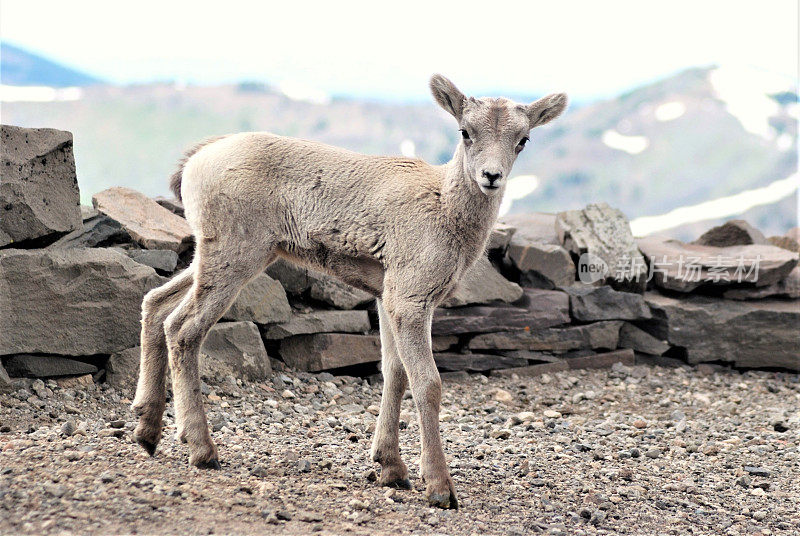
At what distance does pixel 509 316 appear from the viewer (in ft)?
35.0

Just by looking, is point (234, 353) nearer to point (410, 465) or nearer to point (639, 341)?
point (410, 465)

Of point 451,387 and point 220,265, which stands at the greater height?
point 220,265

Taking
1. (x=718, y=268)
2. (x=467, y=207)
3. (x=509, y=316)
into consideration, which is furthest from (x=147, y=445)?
(x=718, y=268)

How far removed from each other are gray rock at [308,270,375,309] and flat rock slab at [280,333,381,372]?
1.34 ft

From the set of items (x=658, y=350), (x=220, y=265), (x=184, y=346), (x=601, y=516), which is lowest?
(x=658, y=350)

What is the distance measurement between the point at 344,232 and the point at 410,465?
2014mm

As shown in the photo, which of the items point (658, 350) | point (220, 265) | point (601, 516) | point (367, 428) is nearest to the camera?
point (601, 516)

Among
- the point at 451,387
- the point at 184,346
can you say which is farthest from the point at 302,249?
the point at 451,387

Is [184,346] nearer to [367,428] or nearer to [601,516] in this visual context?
[367,428]

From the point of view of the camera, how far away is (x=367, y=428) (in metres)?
7.47

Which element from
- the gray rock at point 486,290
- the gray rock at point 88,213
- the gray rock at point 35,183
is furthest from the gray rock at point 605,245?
the gray rock at point 35,183

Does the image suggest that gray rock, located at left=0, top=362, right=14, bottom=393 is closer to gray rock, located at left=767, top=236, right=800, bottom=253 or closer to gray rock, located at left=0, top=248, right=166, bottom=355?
gray rock, located at left=0, top=248, right=166, bottom=355

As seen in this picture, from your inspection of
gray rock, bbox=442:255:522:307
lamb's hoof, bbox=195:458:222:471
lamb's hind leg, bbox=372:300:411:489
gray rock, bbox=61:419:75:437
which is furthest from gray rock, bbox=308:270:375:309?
lamb's hoof, bbox=195:458:222:471

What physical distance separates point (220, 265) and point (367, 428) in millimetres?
2479
